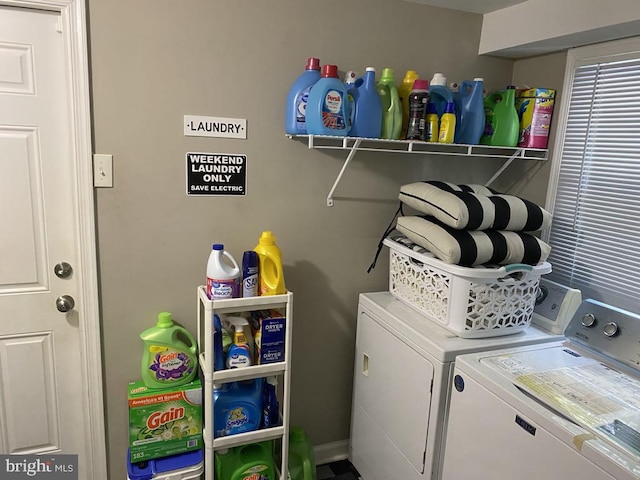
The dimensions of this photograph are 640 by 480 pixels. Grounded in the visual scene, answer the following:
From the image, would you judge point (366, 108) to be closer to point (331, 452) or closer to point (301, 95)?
point (301, 95)

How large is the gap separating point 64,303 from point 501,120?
200cm

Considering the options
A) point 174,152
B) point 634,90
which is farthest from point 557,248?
point 174,152

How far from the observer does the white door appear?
5.32 ft

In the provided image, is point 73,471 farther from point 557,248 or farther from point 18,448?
point 557,248

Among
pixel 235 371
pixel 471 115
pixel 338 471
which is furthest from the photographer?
pixel 338 471

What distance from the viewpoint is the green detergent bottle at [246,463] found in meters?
1.85

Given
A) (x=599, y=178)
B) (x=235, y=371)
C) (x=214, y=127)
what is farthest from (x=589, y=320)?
(x=214, y=127)

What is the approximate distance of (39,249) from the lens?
5.78ft

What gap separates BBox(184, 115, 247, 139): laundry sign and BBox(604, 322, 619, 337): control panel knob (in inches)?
58.5

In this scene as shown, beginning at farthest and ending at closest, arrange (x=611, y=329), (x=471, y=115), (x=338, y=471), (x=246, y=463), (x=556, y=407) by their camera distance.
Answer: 1. (x=338, y=471)
2. (x=471, y=115)
3. (x=246, y=463)
4. (x=611, y=329)
5. (x=556, y=407)

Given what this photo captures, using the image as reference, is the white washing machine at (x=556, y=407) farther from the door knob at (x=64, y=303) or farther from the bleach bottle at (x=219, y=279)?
the door knob at (x=64, y=303)

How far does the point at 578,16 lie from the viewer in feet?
5.58

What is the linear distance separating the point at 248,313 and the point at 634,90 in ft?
5.72

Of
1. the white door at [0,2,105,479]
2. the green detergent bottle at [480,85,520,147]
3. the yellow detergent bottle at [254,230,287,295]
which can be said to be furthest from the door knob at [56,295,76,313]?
the green detergent bottle at [480,85,520,147]
